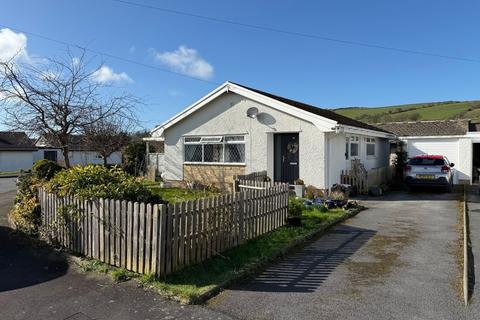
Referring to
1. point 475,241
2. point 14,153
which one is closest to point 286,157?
point 475,241

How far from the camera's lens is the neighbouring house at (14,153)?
3756 cm

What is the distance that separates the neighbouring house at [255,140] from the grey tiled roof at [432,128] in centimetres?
465

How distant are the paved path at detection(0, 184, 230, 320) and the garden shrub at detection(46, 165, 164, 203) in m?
1.27

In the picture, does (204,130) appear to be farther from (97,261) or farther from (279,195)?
(97,261)

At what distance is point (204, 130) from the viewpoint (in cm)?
1633

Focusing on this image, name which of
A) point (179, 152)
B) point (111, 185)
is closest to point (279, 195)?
point (111, 185)

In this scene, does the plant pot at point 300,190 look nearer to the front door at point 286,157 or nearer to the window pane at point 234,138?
the front door at point 286,157

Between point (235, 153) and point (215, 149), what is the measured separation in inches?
43.4

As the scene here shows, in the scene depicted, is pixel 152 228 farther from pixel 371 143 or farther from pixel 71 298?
pixel 371 143

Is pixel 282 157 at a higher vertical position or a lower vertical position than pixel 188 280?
higher

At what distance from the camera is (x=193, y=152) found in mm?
16984

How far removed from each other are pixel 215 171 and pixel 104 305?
11.6 meters

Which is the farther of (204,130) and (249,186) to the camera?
(204,130)

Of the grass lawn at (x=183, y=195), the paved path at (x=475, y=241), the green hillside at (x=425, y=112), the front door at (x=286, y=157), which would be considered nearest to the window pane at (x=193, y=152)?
the grass lawn at (x=183, y=195)
